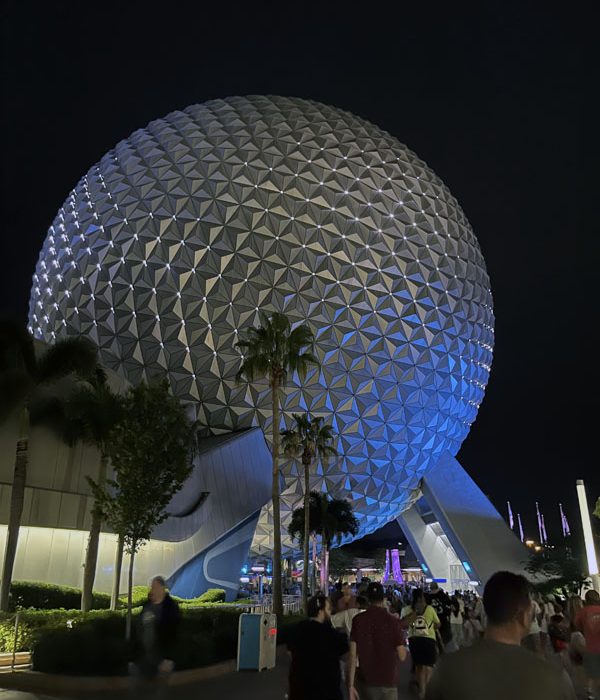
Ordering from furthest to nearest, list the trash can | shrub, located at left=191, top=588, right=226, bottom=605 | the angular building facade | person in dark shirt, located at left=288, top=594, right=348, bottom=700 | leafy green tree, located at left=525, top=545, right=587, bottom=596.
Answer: leafy green tree, located at left=525, top=545, right=587, bottom=596
shrub, located at left=191, top=588, right=226, bottom=605
the angular building facade
the trash can
person in dark shirt, located at left=288, top=594, right=348, bottom=700

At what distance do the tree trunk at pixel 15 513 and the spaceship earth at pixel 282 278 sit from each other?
13.8 metres

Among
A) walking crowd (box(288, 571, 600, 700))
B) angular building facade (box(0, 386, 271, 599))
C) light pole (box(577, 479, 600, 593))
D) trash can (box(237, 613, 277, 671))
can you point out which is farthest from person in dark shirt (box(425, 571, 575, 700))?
light pole (box(577, 479, 600, 593))

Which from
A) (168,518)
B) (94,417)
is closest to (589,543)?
(168,518)

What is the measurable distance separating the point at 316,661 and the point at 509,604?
274 cm

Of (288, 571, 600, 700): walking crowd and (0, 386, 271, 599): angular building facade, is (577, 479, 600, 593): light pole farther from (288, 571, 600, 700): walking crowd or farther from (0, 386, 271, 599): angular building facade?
(288, 571, 600, 700): walking crowd

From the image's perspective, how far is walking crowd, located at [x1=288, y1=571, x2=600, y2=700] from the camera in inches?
103

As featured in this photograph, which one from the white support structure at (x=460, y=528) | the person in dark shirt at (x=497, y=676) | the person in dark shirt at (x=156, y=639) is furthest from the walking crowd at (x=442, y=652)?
the white support structure at (x=460, y=528)


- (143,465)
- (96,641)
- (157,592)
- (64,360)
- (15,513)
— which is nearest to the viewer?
(157,592)

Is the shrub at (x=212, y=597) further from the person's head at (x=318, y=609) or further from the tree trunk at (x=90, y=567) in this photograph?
the person's head at (x=318, y=609)

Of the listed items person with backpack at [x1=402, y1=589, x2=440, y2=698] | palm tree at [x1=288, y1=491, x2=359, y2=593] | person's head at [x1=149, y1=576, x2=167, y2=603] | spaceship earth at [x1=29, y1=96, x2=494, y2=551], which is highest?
spaceship earth at [x1=29, y1=96, x2=494, y2=551]

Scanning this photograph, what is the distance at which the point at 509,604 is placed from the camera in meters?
3.04

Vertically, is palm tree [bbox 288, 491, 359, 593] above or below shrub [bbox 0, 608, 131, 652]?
above

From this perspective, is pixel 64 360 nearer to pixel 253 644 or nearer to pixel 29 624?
pixel 29 624

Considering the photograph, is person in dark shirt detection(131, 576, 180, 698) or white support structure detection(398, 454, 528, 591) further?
white support structure detection(398, 454, 528, 591)
